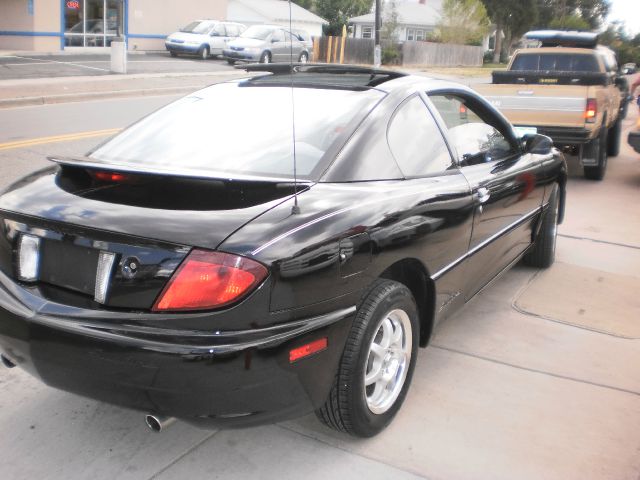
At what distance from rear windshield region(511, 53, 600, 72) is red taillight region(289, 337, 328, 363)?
10.7 m

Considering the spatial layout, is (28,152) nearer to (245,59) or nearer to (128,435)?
(128,435)

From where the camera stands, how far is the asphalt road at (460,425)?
3088 mm

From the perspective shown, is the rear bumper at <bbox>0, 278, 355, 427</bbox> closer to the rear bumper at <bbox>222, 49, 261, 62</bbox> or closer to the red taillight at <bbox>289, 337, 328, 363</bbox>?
the red taillight at <bbox>289, 337, 328, 363</bbox>

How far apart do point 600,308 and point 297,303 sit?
337 centimetres

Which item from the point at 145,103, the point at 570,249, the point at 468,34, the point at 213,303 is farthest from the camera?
the point at 468,34

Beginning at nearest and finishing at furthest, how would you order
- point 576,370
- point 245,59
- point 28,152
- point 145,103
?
point 576,370 → point 28,152 → point 145,103 → point 245,59

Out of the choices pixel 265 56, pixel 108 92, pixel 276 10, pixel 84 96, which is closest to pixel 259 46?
pixel 265 56

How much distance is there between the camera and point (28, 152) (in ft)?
32.0

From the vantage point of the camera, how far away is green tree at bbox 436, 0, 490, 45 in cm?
5334

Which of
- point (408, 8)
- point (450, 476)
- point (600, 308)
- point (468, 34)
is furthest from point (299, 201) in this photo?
point (408, 8)

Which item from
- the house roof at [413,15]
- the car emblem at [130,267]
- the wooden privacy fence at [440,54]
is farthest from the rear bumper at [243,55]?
the house roof at [413,15]

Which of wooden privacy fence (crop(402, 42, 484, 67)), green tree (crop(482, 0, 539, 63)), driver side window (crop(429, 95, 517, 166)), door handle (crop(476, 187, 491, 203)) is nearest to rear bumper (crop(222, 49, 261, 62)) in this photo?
wooden privacy fence (crop(402, 42, 484, 67))

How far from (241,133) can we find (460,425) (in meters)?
1.77

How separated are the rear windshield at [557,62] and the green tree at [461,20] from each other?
141ft
